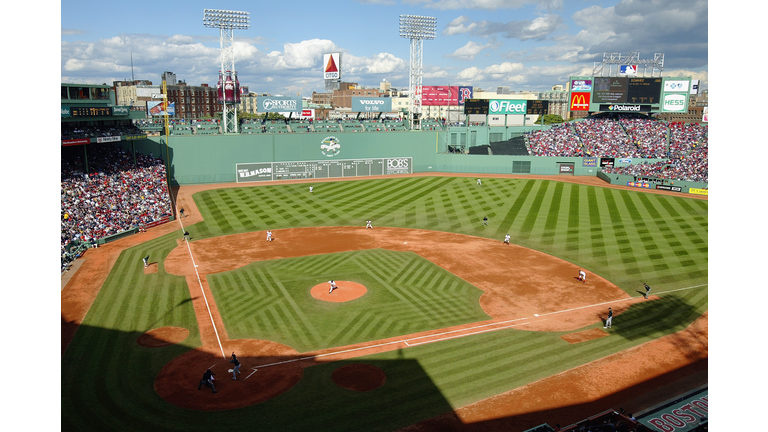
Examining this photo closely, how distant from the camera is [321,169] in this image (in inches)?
2884

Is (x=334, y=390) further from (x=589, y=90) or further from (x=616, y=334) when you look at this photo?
(x=589, y=90)

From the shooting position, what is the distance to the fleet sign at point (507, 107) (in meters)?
87.5

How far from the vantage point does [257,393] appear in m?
21.2

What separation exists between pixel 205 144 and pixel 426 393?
55910 millimetres

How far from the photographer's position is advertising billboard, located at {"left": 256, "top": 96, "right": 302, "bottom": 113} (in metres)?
75.4

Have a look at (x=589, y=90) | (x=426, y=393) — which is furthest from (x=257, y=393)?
(x=589, y=90)

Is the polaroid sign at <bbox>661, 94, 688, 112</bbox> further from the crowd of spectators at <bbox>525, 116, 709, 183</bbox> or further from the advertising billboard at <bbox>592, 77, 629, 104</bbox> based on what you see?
the advertising billboard at <bbox>592, 77, 629, 104</bbox>

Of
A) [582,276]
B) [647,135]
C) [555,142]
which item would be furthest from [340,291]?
[647,135]

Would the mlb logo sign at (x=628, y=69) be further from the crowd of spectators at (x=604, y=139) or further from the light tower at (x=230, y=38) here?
the light tower at (x=230, y=38)

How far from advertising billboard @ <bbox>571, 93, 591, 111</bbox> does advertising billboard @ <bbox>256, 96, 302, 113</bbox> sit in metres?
46.2

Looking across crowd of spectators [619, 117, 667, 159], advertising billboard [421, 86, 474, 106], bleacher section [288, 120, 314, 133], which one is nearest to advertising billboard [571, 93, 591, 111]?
crowd of spectators [619, 117, 667, 159]

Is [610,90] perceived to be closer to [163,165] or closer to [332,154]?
[332,154]

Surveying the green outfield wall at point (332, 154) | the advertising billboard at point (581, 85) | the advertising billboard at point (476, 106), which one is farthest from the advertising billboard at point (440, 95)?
the advertising billboard at point (581, 85)

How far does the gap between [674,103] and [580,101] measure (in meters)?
14.2
